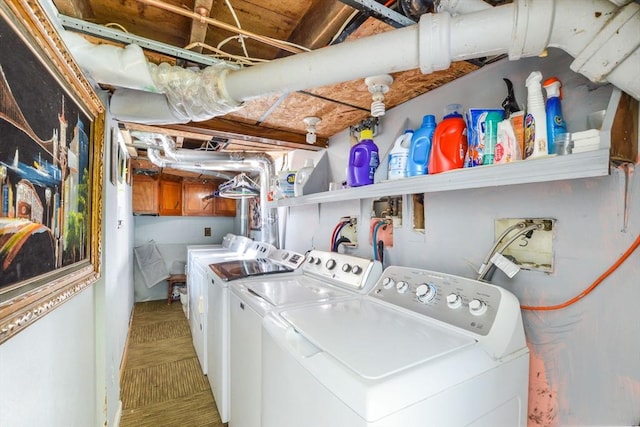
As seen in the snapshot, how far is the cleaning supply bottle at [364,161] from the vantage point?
5.33 feet

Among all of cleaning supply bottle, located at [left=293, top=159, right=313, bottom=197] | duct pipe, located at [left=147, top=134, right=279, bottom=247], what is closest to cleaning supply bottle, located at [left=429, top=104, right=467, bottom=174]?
cleaning supply bottle, located at [left=293, top=159, right=313, bottom=197]

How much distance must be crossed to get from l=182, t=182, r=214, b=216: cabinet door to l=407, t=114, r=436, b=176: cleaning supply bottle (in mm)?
4222

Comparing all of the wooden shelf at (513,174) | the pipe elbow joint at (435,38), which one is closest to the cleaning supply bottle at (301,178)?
the wooden shelf at (513,174)

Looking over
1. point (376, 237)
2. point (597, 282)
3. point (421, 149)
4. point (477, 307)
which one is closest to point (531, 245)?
point (597, 282)

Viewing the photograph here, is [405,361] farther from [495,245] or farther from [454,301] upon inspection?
[495,245]

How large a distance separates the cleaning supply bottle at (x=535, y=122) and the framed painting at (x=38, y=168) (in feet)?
4.58

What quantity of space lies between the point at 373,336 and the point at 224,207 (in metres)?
4.70

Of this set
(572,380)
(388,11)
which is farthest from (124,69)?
(572,380)

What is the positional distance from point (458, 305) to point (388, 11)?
42.2 inches

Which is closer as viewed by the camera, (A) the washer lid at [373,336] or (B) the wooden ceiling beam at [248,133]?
(A) the washer lid at [373,336]

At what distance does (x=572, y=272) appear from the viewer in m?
0.96

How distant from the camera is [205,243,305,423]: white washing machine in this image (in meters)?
1.74

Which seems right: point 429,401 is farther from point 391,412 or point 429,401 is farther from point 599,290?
point 599,290

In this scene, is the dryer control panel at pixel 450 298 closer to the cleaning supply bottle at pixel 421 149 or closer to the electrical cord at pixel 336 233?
the cleaning supply bottle at pixel 421 149
